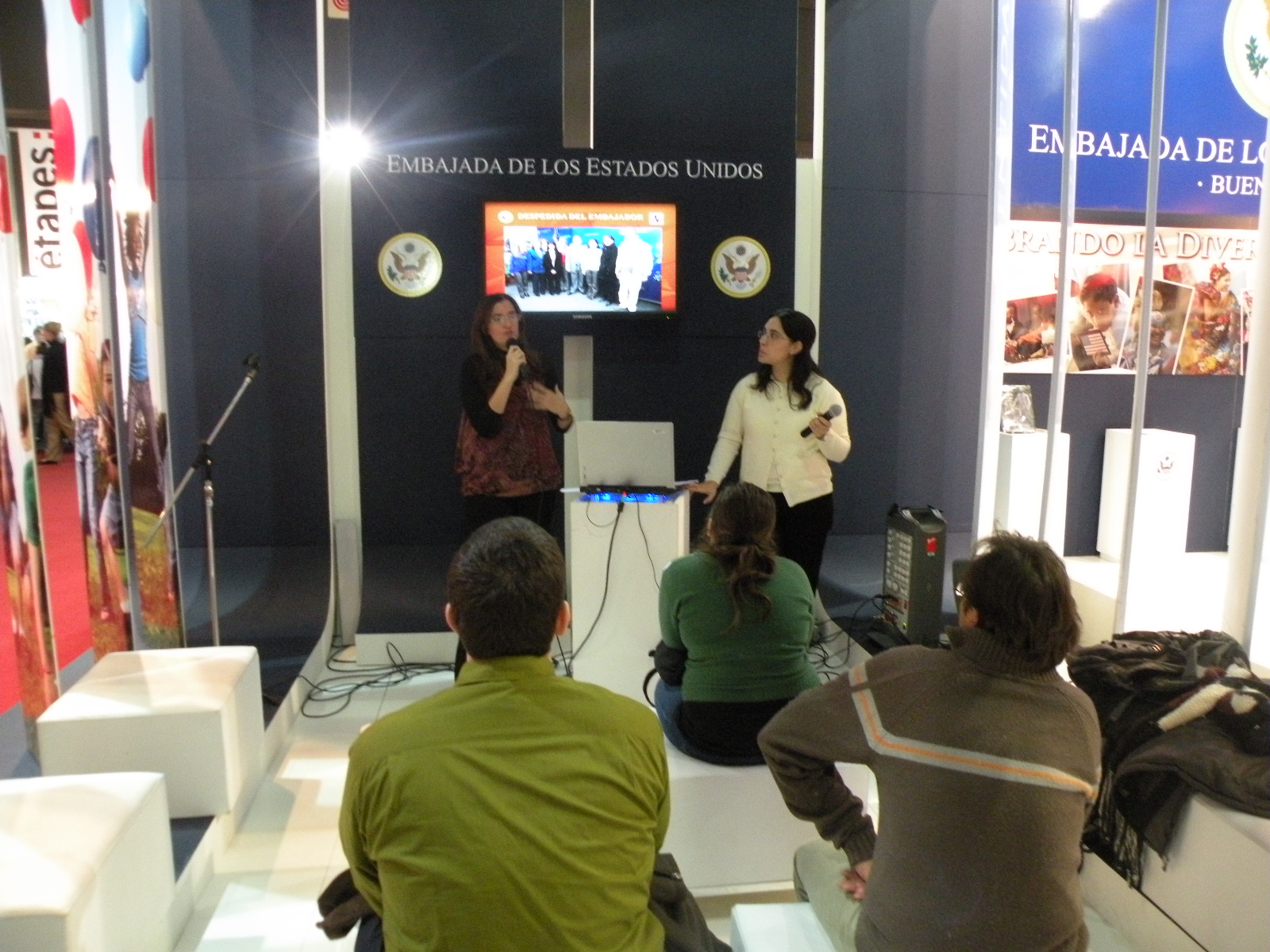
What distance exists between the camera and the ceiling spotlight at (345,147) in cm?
453

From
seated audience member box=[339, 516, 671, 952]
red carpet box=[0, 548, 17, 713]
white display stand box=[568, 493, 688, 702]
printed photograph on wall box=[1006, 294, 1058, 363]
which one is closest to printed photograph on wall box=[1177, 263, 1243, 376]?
printed photograph on wall box=[1006, 294, 1058, 363]

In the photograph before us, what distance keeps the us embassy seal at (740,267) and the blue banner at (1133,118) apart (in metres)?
1.38

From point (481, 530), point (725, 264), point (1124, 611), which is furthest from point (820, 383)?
point (481, 530)

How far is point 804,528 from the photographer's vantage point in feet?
13.3

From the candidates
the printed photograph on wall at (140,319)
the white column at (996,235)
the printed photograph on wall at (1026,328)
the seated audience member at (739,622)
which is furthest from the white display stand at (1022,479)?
the printed photograph on wall at (140,319)

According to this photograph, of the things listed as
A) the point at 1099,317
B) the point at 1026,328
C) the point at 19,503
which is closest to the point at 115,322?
the point at 19,503

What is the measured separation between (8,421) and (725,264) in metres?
3.07

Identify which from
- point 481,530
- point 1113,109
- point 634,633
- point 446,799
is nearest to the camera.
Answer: point 446,799

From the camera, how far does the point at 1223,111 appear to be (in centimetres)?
521

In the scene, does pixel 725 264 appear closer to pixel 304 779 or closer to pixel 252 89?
pixel 252 89

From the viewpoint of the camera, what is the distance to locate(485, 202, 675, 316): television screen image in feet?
15.1

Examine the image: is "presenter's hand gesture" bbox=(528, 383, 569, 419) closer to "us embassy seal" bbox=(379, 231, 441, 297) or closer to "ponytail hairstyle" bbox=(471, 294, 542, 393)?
"ponytail hairstyle" bbox=(471, 294, 542, 393)

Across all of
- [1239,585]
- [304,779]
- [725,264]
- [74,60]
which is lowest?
[304,779]

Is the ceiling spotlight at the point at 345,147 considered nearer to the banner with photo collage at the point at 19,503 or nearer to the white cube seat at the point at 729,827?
the banner with photo collage at the point at 19,503
